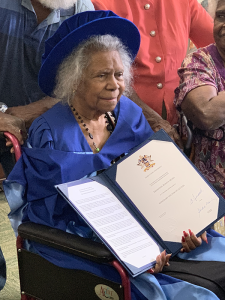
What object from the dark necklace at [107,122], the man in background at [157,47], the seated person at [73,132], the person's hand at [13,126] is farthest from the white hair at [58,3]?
the person's hand at [13,126]

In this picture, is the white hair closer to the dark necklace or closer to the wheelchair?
the dark necklace

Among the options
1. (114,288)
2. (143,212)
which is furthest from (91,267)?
(143,212)

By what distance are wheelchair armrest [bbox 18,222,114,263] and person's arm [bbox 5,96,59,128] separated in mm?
531

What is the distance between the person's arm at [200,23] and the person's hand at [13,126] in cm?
139

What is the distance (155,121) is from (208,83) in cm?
35

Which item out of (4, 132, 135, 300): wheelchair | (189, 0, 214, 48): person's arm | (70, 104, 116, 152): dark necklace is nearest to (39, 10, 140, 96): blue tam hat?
(70, 104, 116, 152): dark necklace

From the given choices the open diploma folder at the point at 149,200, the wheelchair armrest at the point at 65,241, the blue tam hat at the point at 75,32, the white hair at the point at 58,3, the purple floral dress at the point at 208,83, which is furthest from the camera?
the white hair at the point at 58,3

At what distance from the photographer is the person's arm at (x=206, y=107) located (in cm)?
185

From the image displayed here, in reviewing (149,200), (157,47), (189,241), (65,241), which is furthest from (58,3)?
(189,241)

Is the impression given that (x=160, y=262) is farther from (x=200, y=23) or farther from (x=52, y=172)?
(x=200, y=23)

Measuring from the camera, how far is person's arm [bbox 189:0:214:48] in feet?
8.11

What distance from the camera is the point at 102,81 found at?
5.71 ft

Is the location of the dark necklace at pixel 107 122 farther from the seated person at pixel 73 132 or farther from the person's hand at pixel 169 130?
the person's hand at pixel 169 130

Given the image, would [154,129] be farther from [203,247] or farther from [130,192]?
[203,247]
